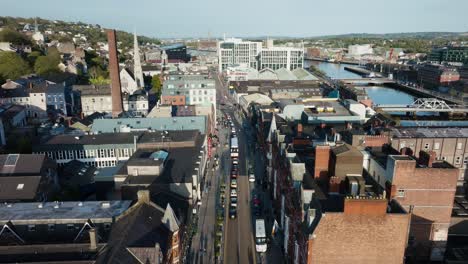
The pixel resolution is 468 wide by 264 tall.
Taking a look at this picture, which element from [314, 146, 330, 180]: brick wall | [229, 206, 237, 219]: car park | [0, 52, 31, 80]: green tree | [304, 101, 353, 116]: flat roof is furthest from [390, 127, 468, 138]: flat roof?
[0, 52, 31, 80]: green tree

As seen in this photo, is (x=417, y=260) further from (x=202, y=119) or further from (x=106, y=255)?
(x=202, y=119)

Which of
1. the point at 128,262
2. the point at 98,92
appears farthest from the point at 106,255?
the point at 98,92

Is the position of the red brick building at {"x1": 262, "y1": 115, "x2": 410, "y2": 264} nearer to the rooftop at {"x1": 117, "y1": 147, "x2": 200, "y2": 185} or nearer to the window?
the window

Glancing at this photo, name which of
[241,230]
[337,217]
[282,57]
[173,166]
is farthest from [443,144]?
[282,57]

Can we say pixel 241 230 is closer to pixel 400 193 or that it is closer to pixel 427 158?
pixel 400 193

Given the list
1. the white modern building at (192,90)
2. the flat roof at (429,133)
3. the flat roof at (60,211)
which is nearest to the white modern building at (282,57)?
the white modern building at (192,90)

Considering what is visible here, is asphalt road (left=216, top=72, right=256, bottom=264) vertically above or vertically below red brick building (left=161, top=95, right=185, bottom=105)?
below
